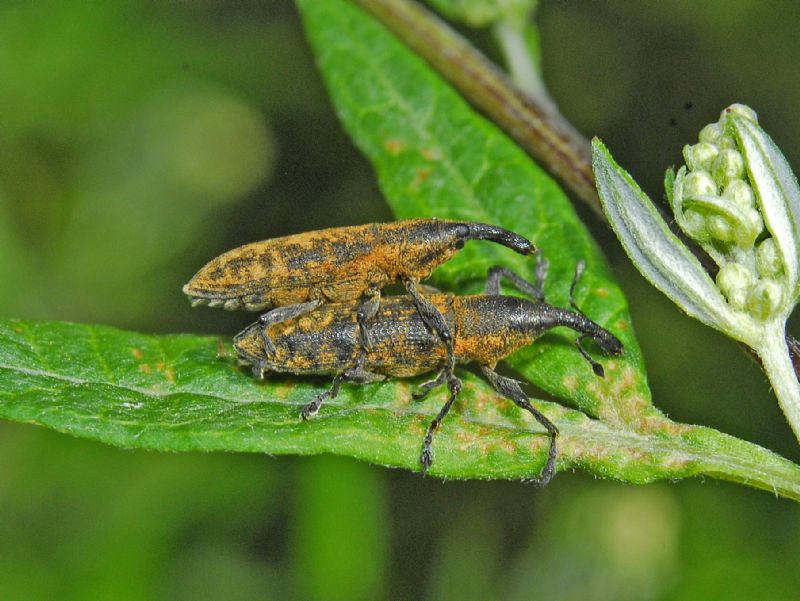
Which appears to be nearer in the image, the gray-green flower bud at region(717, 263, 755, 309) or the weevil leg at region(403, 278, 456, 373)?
the gray-green flower bud at region(717, 263, 755, 309)

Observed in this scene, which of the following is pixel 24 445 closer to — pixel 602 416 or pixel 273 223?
pixel 273 223

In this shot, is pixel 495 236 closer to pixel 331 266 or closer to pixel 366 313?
pixel 366 313

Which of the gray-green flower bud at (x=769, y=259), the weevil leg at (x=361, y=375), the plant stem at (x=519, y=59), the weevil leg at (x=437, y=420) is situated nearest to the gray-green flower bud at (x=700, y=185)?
the gray-green flower bud at (x=769, y=259)

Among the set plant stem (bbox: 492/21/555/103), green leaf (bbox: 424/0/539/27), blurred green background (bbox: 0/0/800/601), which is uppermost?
green leaf (bbox: 424/0/539/27)

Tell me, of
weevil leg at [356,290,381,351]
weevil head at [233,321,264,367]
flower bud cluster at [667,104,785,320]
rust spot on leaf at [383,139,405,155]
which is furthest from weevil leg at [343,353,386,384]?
flower bud cluster at [667,104,785,320]

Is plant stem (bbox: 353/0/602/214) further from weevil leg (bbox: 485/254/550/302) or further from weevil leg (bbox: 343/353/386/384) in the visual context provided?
weevil leg (bbox: 343/353/386/384)

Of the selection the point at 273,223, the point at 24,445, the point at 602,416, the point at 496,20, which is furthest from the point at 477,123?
the point at 24,445

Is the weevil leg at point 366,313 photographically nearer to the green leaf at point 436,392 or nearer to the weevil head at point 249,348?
the green leaf at point 436,392
